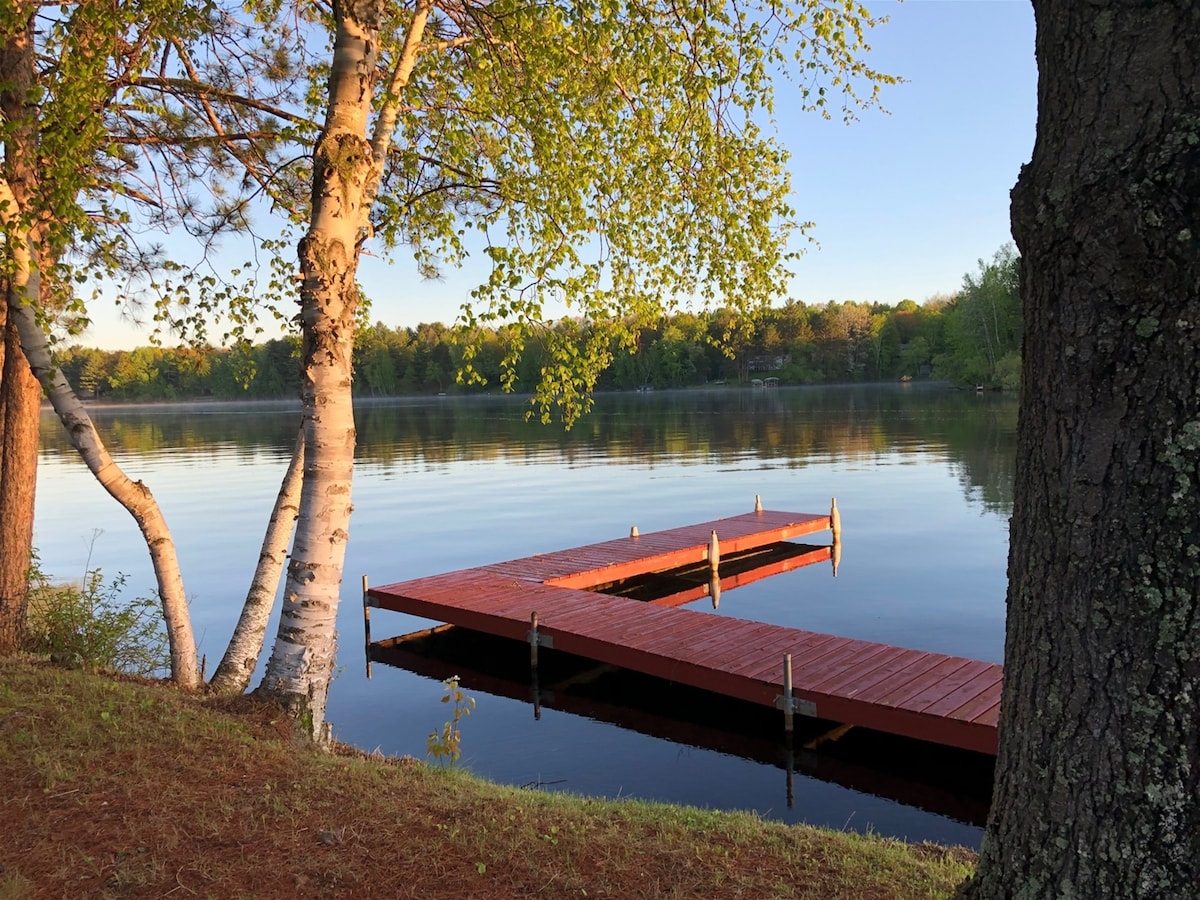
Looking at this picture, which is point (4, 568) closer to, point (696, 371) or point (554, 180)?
point (554, 180)

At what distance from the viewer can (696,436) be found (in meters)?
50.5

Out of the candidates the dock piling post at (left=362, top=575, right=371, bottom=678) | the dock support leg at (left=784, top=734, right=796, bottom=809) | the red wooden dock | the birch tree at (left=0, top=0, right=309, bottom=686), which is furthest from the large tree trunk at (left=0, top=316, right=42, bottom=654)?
the dock support leg at (left=784, top=734, right=796, bottom=809)

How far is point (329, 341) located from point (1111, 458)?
453cm

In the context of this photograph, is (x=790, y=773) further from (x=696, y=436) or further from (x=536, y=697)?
(x=696, y=436)

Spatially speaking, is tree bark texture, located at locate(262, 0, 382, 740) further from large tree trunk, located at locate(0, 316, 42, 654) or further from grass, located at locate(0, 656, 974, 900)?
large tree trunk, located at locate(0, 316, 42, 654)

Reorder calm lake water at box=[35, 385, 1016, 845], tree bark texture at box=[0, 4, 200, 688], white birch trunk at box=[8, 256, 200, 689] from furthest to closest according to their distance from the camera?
calm lake water at box=[35, 385, 1016, 845]
white birch trunk at box=[8, 256, 200, 689]
tree bark texture at box=[0, 4, 200, 688]

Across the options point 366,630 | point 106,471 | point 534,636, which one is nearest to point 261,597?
point 106,471

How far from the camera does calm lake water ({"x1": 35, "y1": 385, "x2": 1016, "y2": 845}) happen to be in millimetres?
9172

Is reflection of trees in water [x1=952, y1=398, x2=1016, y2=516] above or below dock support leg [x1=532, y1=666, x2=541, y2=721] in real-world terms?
above

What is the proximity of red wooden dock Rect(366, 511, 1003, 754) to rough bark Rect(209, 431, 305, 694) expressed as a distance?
466cm

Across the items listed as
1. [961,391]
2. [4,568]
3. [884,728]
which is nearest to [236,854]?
[4,568]

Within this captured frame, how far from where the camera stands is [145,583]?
61.0 feet

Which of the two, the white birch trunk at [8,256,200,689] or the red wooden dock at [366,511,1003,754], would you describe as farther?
the red wooden dock at [366,511,1003,754]

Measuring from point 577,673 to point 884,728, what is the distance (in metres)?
5.17
